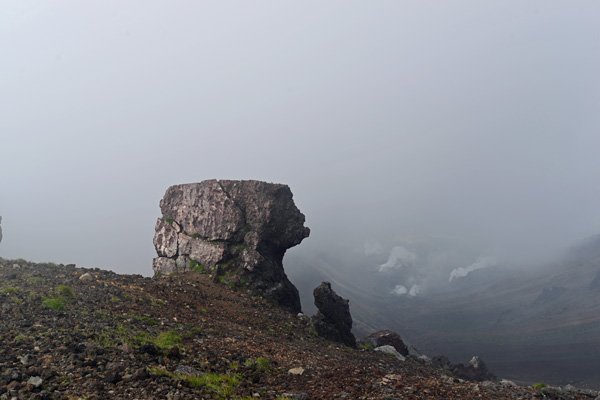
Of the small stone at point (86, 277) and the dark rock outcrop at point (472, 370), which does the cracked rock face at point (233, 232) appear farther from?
the dark rock outcrop at point (472, 370)

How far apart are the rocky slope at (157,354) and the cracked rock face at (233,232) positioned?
35.1 ft

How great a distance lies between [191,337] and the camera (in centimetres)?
2275

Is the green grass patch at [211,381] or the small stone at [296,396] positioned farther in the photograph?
the small stone at [296,396]

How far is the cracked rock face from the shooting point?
146ft

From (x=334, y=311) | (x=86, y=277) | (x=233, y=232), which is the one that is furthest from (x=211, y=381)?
(x=233, y=232)

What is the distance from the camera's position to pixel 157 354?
17.0 m

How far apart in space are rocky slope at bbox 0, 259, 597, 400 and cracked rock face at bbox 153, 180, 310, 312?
1071 cm

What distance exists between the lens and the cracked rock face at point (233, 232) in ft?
146

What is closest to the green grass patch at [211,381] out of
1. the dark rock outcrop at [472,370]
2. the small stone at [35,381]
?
the small stone at [35,381]

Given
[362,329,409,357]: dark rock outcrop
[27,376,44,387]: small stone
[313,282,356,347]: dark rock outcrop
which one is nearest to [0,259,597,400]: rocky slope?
[27,376,44,387]: small stone

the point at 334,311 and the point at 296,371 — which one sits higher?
the point at 334,311

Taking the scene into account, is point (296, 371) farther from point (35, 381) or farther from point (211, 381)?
point (35, 381)

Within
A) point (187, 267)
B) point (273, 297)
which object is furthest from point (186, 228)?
point (273, 297)

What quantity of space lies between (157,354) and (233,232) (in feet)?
97.4
